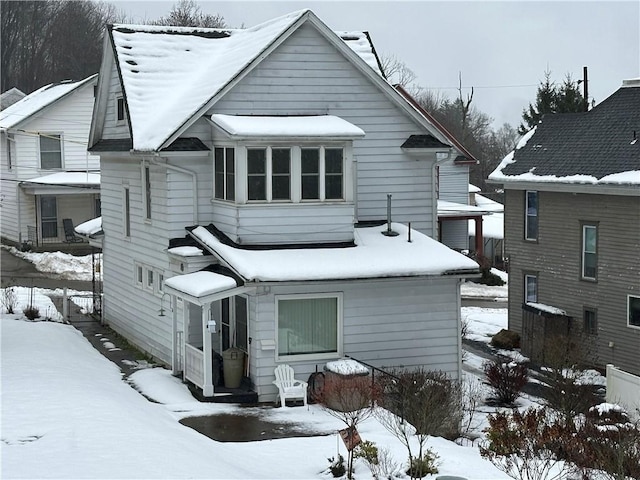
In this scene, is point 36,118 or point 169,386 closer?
point 169,386

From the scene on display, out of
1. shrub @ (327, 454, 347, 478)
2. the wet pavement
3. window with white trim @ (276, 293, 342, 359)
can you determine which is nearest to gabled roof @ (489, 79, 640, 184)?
window with white trim @ (276, 293, 342, 359)

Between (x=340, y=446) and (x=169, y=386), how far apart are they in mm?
6055

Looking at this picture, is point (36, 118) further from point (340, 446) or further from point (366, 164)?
point (340, 446)

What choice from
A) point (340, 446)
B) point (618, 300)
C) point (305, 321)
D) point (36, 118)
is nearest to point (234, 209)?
point (305, 321)

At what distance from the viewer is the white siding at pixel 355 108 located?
22.2m

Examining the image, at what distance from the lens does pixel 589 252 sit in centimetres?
2773

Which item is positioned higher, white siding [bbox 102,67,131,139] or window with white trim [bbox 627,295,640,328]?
white siding [bbox 102,67,131,139]

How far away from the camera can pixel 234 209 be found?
69.2 feet

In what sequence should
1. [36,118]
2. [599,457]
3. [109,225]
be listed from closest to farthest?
1. [599,457]
2. [109,225]
3. [36,118]

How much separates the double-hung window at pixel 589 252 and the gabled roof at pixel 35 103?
25.7 m

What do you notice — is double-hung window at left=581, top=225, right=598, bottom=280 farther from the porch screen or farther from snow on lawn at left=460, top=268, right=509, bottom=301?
snow on lawn at left=460, top=268, right=509, bottom=301

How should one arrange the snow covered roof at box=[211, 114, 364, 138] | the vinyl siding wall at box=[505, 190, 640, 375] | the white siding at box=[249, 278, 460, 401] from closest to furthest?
1. the white siding at box=[249, 278, 460, 401]
2. the snow covered roof at box=[211, 114, 364, 138]
3. the vinyl siding wall at box=[505, 190, 640, 375]

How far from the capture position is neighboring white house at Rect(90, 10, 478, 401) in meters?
20.3

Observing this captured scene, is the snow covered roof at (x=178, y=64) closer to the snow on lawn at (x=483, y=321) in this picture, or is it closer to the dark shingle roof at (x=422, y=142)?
A: the dark shingle roof at (x=422, y=142)
